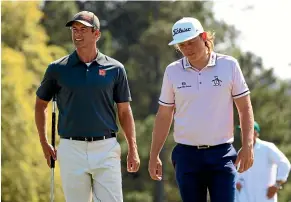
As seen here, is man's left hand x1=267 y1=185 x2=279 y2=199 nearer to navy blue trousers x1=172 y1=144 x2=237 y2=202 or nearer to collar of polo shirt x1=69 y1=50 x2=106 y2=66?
navy blue trousers x1=172 y1=144 x2=237 y2=202

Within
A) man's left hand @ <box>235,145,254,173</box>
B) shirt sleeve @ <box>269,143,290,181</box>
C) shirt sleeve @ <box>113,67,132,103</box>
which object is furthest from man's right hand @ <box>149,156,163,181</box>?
shirt sleeve @ <box>269,143,290,181</box>

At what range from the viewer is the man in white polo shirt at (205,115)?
25.9 feet

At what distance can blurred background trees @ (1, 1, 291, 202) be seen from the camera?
27.0m

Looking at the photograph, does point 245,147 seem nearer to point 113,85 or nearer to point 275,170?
point 113,85

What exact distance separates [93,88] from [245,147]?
4.71ft

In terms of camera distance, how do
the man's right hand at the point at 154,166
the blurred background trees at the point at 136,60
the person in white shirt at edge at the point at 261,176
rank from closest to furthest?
the man's right hand at the point at 154,166 < the person in white shirt at edge at the point at 261,176 < the blurred background trees at the point at 136,60

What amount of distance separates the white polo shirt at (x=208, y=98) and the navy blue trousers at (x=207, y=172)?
0.29ft

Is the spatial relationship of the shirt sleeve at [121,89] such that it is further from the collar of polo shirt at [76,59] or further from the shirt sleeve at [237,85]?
the shirt sleeve at [237,85]

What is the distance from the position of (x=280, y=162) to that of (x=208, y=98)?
498cm

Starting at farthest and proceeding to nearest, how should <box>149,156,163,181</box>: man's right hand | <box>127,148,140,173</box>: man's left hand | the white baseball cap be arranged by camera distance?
<box>127,148,140,173</box>: man's left hand → <box>149,156,163,181</box>: man's right hand → the white baseball cap

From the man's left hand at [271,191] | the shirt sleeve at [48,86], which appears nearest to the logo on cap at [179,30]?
the shirt sleeve at [48,86]

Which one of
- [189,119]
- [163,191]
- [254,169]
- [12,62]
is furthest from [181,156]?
[163,191]

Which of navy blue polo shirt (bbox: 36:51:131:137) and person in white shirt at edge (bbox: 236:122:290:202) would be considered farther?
person in white shirt at edge (bbox: 236:122:290:202)

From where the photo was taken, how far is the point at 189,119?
7969 millimetres
